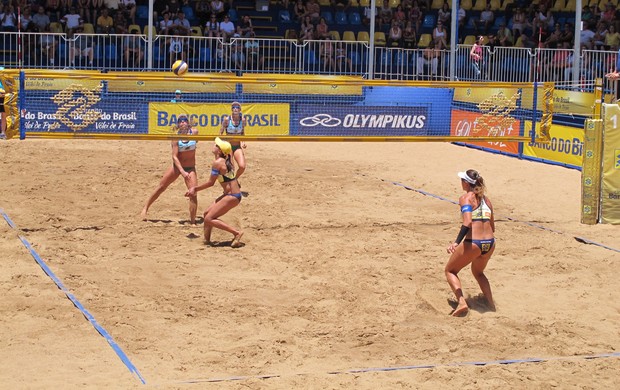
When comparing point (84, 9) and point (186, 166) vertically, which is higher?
point (84, 9)

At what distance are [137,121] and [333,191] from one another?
494 centimetres

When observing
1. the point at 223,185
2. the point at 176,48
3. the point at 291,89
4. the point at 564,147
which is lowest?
the point at 564,147

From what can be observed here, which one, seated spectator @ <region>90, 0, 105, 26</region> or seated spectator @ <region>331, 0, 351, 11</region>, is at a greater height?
seated spectator @ <region>331, 0, 351, 11</region>

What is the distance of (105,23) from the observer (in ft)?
94.3

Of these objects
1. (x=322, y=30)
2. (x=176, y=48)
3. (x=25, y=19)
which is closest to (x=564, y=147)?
(x=322, y=30)

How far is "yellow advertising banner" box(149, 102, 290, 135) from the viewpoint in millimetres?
15734

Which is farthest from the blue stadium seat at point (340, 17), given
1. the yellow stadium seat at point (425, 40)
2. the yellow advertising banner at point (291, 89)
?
the yellow advertising banner at point (291, 89)

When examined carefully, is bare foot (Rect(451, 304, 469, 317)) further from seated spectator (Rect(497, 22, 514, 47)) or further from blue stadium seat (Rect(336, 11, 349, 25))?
blue stadium seat (Rect(336, 11, 349, 25))

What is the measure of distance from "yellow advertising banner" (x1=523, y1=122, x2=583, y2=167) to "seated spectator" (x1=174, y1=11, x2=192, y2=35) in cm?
1090

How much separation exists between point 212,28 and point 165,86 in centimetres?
1339

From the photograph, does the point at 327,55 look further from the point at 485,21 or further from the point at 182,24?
the point at 485,21

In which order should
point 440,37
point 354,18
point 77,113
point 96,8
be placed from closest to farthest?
point 77,113 < point 96,8 < point 440,37 < point 354,18

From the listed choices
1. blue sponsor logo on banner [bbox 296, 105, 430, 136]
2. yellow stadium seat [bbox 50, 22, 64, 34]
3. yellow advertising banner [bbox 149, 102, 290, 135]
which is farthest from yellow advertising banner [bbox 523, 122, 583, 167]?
yellow stadium seat [bbox 50, 22, 64, 34]

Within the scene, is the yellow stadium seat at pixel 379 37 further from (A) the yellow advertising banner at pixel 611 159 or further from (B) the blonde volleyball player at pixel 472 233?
(B) the blonde volleyball player at pixel 472 233
